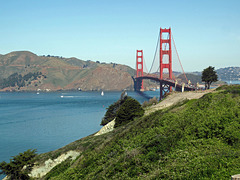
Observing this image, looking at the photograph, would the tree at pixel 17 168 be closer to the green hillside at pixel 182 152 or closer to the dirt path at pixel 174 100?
the green hillside at pixel 182 152

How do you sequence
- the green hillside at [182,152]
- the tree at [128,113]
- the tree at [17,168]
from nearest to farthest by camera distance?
1. the green hillside at [182,152]
2. the tree at [17,168]
3. the tree at [128,113]

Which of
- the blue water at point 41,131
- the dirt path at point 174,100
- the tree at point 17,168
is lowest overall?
the blue water at point 41,131

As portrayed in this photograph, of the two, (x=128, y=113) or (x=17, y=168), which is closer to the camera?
(x=17, y=168)

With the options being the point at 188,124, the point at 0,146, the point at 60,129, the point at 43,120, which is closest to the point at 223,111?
the point at 188,124

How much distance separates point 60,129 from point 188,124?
53.9m

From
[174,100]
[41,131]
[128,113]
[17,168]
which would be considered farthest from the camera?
[41,131]

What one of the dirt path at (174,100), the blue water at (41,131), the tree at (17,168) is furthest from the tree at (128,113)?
the blue water at (41,131)

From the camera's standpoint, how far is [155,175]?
11.4m

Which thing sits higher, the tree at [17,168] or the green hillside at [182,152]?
the green hillside at [182,152]

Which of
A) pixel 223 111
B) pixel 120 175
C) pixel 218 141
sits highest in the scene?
pixel 223 111

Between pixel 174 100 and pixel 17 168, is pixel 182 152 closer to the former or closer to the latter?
pixel 17 168

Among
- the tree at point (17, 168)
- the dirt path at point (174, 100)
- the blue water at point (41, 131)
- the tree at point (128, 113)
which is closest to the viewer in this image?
the tree at point (17, 168)

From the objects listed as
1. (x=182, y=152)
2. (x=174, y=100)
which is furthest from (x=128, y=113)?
(x=182, y=152)

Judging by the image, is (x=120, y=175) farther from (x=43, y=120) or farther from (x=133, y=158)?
(x=43, y=120)
